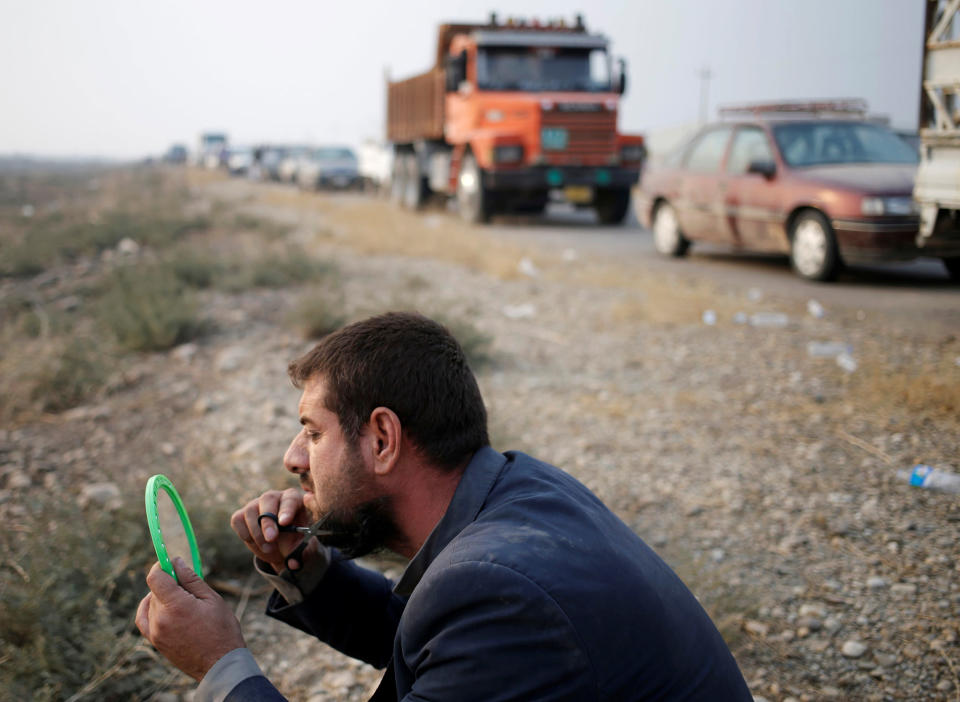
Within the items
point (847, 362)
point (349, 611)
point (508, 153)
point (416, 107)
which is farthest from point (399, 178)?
point (349, 611)

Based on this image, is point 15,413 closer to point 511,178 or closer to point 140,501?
point 140,501

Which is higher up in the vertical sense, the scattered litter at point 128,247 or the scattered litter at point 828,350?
the scattered litter at point 128,247

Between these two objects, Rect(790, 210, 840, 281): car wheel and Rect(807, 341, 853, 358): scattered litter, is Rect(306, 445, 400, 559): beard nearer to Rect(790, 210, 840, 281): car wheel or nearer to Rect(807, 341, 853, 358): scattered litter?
Rect(807, 341, 853, 358): scattered litter

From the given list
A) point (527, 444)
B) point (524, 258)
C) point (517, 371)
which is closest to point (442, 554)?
point (527, 444)

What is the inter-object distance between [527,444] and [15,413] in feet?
10.5

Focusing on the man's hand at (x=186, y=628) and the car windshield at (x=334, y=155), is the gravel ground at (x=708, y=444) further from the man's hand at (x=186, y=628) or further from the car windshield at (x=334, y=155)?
the car windshield at (x=334, y=155)

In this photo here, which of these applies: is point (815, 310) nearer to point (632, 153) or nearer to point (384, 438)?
point (384, 438)

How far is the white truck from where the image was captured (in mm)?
5578

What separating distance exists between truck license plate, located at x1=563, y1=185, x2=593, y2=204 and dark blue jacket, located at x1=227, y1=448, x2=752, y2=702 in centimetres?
1364

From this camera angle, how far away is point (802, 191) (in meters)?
8.42

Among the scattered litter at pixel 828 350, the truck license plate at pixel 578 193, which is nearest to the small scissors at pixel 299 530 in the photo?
the scattered litter at pixel 828 350

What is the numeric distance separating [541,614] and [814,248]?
7.97 meters

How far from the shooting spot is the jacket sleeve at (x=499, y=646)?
1.25 metres

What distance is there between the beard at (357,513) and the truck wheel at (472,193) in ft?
45.5
